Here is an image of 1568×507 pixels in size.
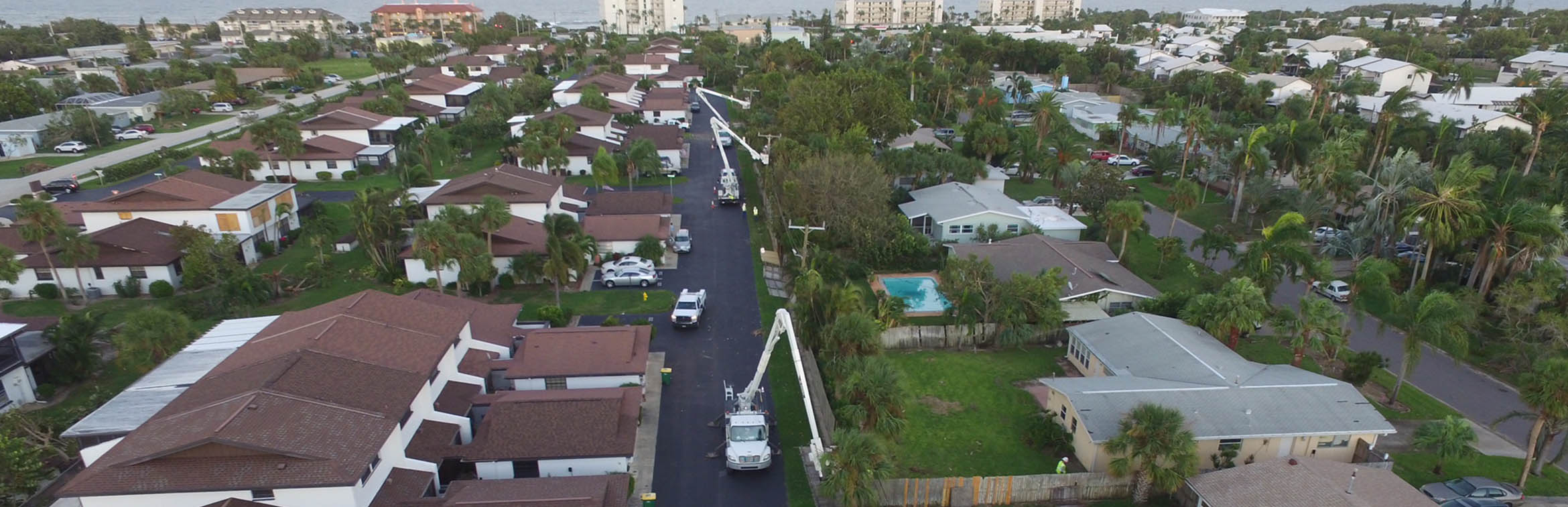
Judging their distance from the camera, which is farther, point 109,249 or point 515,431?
point 109,249

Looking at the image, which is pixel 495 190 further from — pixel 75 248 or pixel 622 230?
pixel 75 248

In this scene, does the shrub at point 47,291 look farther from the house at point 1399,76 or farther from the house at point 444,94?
the house at point 1399,76

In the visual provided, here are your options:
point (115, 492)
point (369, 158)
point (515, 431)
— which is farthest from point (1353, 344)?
point (369, 158)

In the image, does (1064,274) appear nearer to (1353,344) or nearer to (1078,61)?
(1353,344)

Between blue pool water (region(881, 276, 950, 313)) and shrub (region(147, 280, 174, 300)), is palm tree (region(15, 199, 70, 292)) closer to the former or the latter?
shrub (region(147, 280, 174, 300))

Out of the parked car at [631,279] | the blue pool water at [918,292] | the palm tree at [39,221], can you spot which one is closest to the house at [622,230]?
the parked car at [631,279]

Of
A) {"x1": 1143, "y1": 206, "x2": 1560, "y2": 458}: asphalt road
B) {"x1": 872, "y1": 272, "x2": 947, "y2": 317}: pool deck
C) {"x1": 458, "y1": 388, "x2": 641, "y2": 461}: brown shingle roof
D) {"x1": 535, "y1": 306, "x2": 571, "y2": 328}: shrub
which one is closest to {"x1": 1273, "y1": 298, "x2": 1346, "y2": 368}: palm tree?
{"x1": 1143, "y1": 206, "x2": 1560, "y2": 458}: asphalt road
